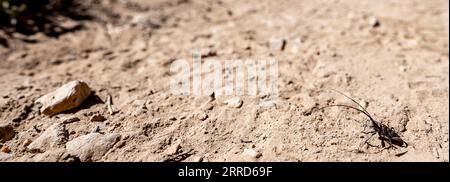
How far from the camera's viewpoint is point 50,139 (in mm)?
2025

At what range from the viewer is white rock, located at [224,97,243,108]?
7.51 ft

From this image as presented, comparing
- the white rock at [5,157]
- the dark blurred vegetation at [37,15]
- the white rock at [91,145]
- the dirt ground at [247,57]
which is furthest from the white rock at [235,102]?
the dark blurred vegetation at [37,15]

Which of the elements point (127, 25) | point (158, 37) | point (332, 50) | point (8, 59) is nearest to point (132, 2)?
point (127, 25)

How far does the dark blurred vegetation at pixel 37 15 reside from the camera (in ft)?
11.3

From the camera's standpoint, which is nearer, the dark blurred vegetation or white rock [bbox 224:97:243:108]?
white rock [bbox 224:97:243:108]

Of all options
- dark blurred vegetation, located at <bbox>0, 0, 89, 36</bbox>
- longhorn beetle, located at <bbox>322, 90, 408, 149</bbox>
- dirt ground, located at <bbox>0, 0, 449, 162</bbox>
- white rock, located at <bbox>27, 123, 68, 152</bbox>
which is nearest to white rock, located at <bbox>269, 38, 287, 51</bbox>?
dirt ground, located at <bbox>0, 0, 449, 162</bbox>

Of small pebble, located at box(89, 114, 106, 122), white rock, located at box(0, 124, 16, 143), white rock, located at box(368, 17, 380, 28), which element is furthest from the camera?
white rock, located at box(368, 17, 380, 28)

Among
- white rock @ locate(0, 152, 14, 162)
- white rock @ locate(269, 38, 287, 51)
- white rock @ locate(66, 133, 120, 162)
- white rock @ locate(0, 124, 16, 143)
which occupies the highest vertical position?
white rock @ locate(269, 38, 287, 51)

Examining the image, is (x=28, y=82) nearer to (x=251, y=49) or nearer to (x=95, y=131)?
(x=95, y=131)

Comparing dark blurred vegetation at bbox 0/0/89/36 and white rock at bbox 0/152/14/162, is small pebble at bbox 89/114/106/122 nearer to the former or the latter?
white rock at bbox 0/152/14/162

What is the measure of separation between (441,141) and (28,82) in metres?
2.70

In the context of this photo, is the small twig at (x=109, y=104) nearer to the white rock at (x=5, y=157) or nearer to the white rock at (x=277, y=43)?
the white rock at (x=5, y=157)

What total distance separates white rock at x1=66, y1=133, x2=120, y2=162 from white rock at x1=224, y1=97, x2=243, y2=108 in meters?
0.69
